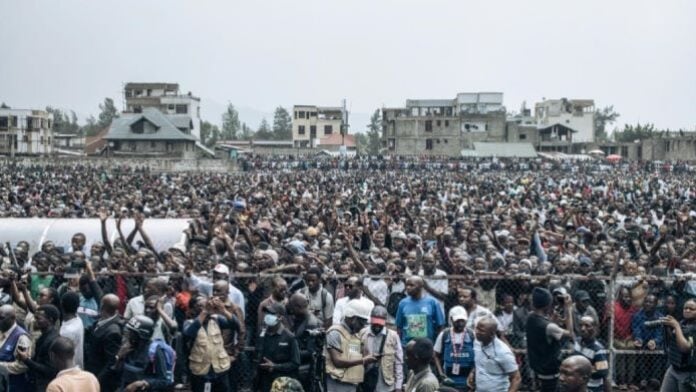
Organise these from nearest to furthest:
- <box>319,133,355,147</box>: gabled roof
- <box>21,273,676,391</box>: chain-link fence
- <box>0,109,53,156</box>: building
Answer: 1. <box>21,273,676,391</box>: chain-link fence
2. <box>0,109,53,156</box>: building
3. <box>319,133,355,147</box>: gabled roof

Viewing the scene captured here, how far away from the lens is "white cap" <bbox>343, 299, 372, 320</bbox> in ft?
27.3

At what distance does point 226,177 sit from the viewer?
45.3 metres

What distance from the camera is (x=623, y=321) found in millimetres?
10359

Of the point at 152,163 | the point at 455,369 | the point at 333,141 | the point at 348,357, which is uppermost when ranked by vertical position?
the point at 333,141

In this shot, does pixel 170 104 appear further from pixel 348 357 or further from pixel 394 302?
pixel 348 357

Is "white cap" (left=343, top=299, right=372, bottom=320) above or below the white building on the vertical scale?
below

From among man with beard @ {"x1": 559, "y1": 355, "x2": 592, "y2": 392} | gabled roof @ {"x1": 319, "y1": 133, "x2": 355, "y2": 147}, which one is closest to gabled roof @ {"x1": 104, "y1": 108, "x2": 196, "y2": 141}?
gabled roof @ {"x1": 319, "y1": 133, "x2": 355, "y2": 147}

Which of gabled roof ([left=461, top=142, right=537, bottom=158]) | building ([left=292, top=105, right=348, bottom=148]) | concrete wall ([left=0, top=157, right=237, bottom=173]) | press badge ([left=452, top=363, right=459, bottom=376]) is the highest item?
building ([left=292, top=105, right=348, bottom=148])

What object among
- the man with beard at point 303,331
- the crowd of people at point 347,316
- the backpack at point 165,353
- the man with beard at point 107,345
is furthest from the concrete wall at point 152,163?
the backpack at point 165,353

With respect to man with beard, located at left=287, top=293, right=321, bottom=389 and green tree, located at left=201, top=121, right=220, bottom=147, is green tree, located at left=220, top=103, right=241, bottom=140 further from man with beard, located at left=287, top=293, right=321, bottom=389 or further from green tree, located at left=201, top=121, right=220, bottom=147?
man with beard, located at left=287, top=293, right=321, bottom=389

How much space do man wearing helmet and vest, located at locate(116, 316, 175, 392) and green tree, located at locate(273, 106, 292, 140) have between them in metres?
137

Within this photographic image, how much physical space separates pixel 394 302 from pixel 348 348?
2.05 m

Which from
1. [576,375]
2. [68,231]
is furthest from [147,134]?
[576,375]

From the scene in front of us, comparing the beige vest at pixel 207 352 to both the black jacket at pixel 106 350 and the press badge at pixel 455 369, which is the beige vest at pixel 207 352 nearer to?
the black jacket at pixel 106 350
